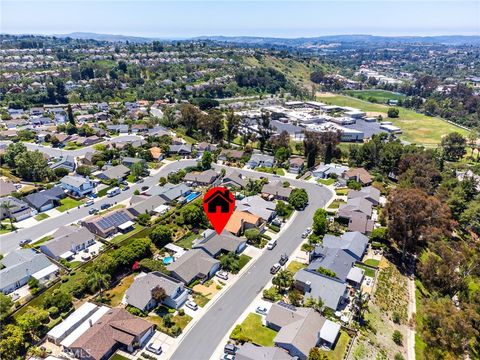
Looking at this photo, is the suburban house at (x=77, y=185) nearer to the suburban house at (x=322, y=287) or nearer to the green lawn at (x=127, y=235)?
the green lawn at (x=127, y=235)

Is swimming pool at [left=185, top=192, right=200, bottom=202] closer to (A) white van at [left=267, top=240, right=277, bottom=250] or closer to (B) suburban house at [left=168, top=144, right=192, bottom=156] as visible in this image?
(A) white van at [left=267, top=240, right=277, bottom=250]

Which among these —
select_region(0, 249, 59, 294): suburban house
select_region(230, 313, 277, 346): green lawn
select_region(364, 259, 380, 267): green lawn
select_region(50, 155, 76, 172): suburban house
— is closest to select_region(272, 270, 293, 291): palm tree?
select_region(230, 313, 277, 346): green lawn

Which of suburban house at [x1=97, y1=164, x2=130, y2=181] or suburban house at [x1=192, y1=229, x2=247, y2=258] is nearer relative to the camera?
suburban house at [x1=192, y1=229, x2=247, y2=258]

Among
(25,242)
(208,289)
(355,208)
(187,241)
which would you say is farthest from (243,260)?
(25,242)

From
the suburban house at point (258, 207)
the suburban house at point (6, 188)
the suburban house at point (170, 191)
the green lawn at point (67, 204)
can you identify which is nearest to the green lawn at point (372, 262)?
the suburban house at point (258, 207)

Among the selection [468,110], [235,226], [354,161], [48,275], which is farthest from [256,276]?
[468,110]

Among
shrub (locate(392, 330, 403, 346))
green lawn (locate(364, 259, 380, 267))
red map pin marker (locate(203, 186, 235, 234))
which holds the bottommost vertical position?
shrub (locate(392, 330, 403, 346))

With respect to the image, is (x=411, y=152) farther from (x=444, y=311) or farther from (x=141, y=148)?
(x=141, y=148)
